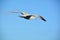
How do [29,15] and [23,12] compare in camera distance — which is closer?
[29,15]

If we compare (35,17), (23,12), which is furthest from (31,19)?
(23,12)

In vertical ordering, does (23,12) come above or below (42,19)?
above

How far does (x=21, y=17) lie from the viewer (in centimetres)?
286

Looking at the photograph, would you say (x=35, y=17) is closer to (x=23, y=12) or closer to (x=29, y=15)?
(x=29, y=15)

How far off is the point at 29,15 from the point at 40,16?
16 centimetres

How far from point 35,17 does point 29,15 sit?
15 centimetres

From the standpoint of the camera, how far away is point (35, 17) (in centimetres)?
280

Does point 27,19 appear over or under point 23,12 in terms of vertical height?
under

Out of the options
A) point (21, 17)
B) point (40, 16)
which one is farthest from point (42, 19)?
point (21, 17)

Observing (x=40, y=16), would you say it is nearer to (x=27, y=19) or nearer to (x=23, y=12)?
(x=27, y=19)

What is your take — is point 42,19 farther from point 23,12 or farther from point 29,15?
point 23,12

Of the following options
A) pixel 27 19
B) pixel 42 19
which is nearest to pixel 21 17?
pixel 27 19

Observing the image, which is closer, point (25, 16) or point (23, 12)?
point (25, 16)

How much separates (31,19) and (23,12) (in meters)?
0.35
